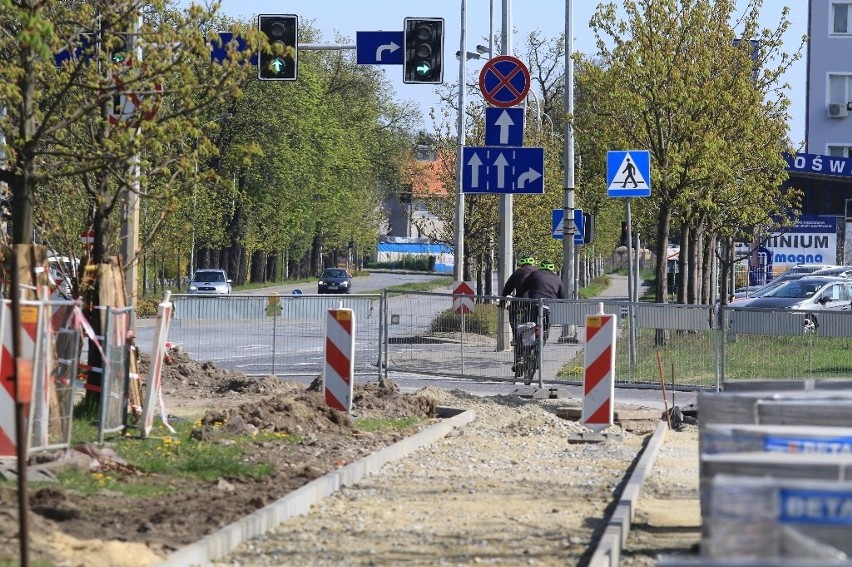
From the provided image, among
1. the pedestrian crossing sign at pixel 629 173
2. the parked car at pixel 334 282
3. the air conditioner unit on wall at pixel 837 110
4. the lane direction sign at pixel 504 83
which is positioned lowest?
the parked car at pixel 334 282

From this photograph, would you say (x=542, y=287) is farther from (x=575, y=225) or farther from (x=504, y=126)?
(x=575, y=225)

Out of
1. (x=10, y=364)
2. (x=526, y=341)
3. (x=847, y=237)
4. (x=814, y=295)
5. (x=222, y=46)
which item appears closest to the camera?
(x=10, y=364)

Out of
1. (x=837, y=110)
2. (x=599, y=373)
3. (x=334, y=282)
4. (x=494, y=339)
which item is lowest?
(x=334, y=282)

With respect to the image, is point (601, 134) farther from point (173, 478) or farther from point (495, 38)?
point (173, 478)

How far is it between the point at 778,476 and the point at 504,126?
1664cm

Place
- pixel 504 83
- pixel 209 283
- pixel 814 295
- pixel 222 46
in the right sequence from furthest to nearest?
pixel 209 283
pixel 814 295
pixel 504 83
pixel 222 46

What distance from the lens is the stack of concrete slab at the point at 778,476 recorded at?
178 inches

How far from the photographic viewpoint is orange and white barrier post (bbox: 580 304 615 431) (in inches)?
602

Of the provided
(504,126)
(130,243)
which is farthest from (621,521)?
(504,126)

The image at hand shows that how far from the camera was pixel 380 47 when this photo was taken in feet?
80.2

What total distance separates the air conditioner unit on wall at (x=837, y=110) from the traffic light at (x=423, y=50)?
181 feet

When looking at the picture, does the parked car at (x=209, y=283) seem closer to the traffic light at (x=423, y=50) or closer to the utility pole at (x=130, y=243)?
the traffic light at (x=423, y=50)

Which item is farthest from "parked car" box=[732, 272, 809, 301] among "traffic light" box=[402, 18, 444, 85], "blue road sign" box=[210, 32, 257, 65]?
"blue road sign" box=[210, 32, 257, 65]

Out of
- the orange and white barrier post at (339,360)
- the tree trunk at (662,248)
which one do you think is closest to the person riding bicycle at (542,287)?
the orange and white barrier post at (339,360)
